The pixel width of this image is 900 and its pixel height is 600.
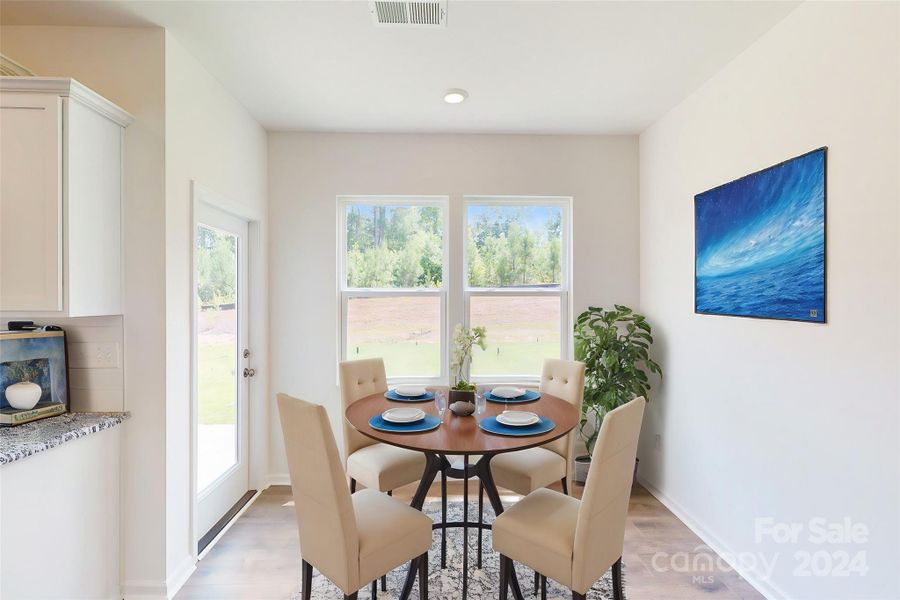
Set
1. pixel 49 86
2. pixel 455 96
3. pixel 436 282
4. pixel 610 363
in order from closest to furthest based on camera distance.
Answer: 1. pixel 49 86
2. pixel 455 96
3. pixel 610 363
4. pixel 436 282

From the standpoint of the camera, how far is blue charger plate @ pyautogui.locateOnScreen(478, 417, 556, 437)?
71.4 inches

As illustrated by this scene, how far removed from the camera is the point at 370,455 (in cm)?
241

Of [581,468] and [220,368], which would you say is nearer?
[220,368]

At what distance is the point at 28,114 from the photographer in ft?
5.53

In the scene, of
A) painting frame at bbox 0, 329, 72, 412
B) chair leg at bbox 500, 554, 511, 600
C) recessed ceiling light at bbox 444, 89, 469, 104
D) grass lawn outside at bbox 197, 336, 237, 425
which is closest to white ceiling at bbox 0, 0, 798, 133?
recessed ceiling light at bbox 444, 89, 469, 104

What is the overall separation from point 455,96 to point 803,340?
222cm

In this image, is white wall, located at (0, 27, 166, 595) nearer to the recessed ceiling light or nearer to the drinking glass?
the drinking glass

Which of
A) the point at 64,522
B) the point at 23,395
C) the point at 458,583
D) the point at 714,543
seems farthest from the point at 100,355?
the point at 714,543

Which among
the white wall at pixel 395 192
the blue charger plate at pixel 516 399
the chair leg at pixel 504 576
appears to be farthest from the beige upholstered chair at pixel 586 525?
the white wall at pixel 395 192

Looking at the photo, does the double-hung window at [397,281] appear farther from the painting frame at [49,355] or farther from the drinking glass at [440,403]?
the painting frame at [49,355]

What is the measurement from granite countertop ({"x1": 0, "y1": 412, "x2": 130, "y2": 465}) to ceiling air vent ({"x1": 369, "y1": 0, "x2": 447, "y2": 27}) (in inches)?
83.5

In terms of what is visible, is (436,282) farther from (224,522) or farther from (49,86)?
(49,86)

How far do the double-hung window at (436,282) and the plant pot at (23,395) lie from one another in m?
1.83

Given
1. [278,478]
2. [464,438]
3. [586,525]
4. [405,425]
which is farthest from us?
[278,478]
